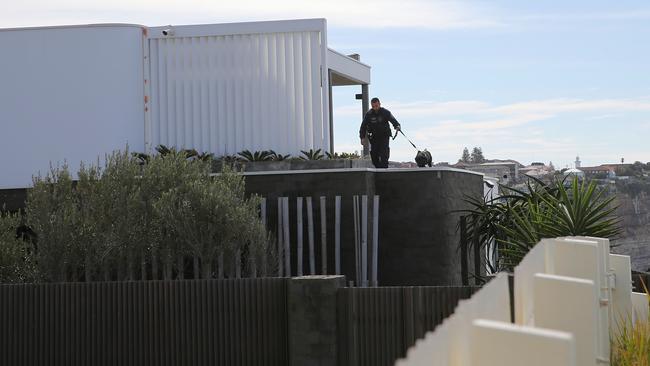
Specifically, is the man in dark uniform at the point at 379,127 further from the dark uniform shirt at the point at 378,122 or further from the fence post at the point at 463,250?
the fence post at the point at 463,250

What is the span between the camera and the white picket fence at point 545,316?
3297 millimetres

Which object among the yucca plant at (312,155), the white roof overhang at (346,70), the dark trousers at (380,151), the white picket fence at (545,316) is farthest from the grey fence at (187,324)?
the white roof overhang at (346,70)

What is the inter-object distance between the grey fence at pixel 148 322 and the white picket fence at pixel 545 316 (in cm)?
649

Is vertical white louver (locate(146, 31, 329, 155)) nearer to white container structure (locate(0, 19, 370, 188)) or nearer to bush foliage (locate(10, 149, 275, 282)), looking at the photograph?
white container structure (locate(0, 19, 370, 188))

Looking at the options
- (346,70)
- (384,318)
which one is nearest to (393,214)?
(346,70)

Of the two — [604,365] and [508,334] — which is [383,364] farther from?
[508,334]

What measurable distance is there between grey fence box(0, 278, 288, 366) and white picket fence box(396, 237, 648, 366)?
6495mm

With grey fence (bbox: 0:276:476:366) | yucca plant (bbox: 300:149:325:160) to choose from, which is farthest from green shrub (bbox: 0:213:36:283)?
yucca plant (bbox: 300:149:325:160)

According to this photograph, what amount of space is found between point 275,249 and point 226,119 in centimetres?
432

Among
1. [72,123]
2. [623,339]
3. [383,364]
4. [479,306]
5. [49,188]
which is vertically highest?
[72,123]

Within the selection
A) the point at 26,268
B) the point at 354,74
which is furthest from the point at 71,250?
the point at 354,74

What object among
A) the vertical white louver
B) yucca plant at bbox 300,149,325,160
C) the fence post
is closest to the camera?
the fence post

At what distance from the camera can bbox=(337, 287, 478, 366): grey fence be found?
1402cm

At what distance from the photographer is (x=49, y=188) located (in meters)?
18.9
